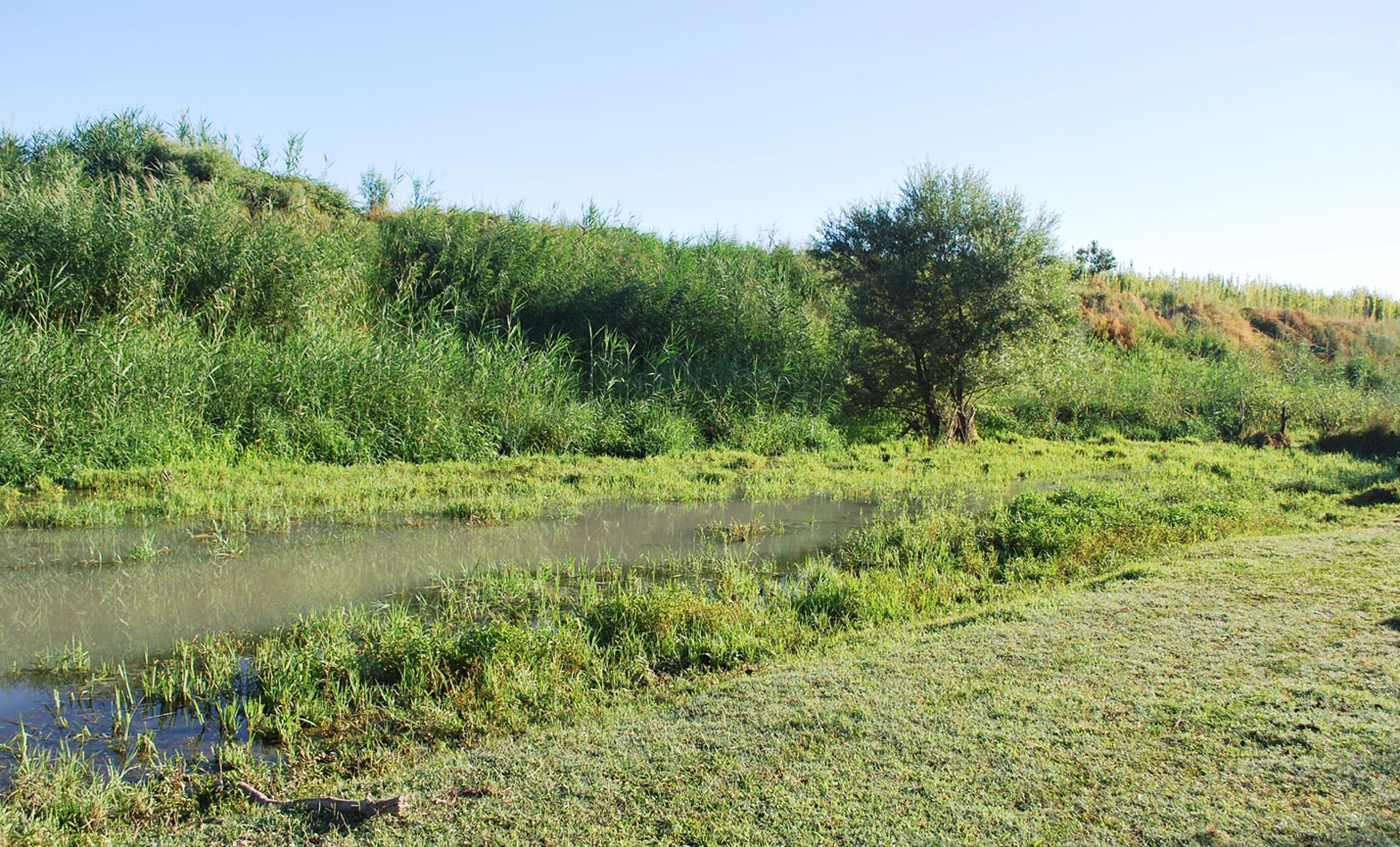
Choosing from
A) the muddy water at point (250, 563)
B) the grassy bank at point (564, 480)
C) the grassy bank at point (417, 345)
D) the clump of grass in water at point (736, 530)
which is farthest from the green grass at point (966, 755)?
the grassy bank at point (417, 345)

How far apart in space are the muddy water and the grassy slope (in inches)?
130

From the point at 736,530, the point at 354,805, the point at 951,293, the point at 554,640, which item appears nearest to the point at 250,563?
the point at 554,640

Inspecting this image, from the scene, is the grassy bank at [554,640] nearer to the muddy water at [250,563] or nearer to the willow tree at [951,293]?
the muddy water at [250,563]

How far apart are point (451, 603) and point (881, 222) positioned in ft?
43.1

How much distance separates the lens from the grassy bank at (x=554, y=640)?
13.5ft

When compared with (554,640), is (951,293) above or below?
above

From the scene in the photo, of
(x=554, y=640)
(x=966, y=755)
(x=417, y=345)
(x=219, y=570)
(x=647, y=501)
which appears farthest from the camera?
(x=417, y=345)

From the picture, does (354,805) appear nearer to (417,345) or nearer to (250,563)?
(250,563)

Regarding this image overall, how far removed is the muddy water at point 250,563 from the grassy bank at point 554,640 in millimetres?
572

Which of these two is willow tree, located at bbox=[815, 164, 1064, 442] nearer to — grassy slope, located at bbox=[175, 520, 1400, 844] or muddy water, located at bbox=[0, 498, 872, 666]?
muddy water, located at bbox=[0, 498, 872, 666]

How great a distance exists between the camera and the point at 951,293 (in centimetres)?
1647

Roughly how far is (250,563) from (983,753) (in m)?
6.52

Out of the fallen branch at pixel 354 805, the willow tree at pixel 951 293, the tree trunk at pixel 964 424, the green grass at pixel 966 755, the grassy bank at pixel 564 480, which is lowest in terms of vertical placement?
the fallen branch at pixel 354 805

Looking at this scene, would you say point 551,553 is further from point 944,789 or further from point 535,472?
point 944,789
